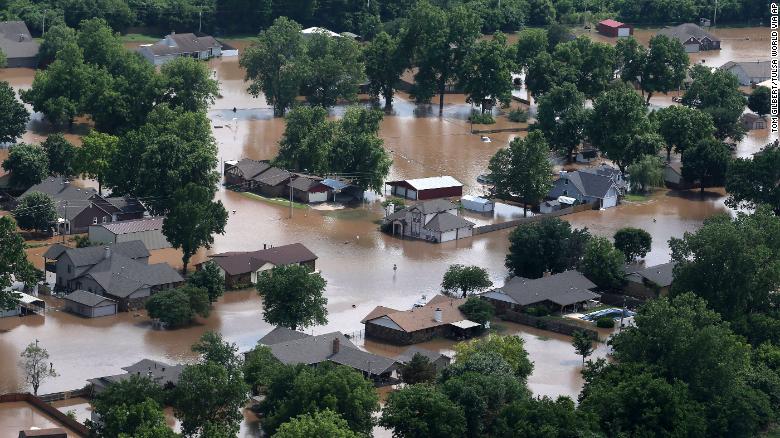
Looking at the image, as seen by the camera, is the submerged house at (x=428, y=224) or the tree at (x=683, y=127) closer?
the submerged house at (x=428, y=224)

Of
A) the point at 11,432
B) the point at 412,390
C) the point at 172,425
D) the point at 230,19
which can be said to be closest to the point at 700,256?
the point at 412,390

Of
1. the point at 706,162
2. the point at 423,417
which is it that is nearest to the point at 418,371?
the point at 423,417

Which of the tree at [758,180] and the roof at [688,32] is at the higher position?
the tree at [758,180]

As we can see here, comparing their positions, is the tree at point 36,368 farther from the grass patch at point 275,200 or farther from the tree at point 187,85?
the tree at point 187,85

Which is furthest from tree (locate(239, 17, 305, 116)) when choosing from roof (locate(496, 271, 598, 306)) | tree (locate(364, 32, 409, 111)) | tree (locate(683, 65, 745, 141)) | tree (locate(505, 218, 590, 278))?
roof (locate(496, 271, 598, 306))

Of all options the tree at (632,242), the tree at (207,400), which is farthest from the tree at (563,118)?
the tree at (207,400)

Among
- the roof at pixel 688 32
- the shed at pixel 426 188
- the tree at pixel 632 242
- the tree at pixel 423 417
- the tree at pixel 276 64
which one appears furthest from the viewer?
the roof at pixel 688 32

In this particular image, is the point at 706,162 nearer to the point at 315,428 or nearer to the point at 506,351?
the point at 506,351

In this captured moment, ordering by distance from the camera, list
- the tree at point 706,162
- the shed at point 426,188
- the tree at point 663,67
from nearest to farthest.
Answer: the shed at point 426,188 < the tree at point 706,162 < the tree at point 663,67
